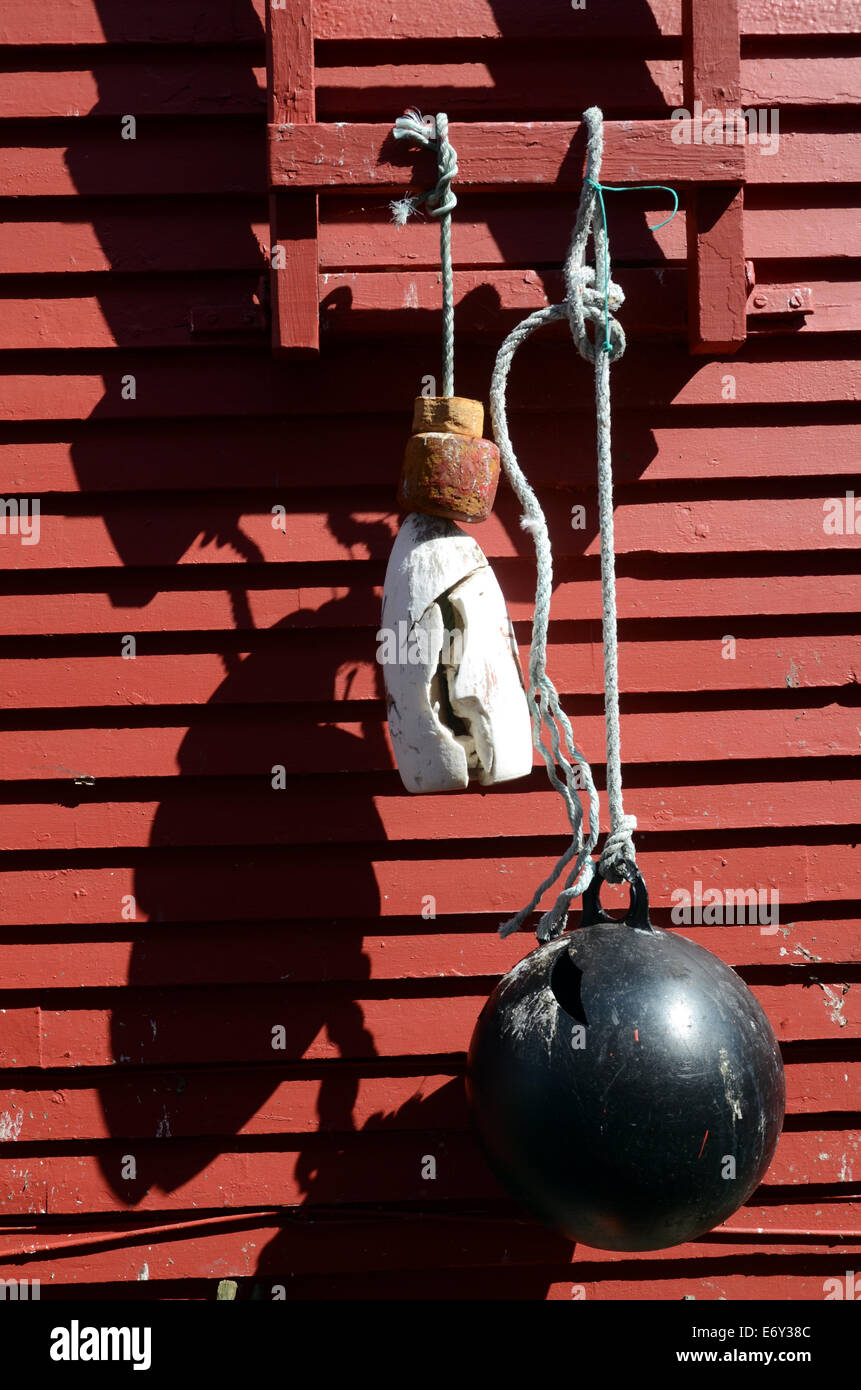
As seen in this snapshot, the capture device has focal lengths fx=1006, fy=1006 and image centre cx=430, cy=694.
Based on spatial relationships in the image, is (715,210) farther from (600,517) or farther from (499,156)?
(600,517)

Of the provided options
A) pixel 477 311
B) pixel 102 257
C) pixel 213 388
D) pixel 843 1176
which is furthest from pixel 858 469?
pixel 102 257

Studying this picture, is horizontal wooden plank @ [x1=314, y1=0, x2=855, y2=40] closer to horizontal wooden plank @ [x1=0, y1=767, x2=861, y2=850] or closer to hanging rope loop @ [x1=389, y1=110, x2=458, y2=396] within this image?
hanging rope loop @ [x1=389, y1=110, x2=458, y2=396]

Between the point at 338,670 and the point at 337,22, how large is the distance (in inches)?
67.5

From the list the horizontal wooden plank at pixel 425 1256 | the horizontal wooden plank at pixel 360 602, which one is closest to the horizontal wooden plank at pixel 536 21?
the horizontal wooden plank at pixel 360 602

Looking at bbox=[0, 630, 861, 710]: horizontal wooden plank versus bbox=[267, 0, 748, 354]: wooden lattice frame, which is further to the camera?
bbox=[0, 630, 861, 710]: horizontal wooden plank

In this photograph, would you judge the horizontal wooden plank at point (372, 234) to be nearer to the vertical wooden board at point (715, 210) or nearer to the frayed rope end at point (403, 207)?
the frayed rope end at point (403, 207)

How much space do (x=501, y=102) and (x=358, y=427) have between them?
0.94 meters

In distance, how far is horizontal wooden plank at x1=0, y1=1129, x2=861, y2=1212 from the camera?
2.71m

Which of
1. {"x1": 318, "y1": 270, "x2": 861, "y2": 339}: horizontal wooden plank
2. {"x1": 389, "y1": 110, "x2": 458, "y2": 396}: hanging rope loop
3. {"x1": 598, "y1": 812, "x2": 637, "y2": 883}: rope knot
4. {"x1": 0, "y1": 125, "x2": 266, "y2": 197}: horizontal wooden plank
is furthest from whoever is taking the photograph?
{"x1": 0, "y1": 125, "x2": 266, "y2": 197}: horizontal wooden plank

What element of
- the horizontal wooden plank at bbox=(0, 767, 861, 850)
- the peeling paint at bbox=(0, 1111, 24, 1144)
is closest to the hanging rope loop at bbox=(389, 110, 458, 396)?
the horizontal wooden plank at bbox=(0, 767, 861, 850)

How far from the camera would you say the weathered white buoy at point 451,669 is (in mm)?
2193

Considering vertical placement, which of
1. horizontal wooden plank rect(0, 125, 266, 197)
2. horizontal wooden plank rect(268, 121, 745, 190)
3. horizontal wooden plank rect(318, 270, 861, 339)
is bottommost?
horizontal wooden plank rect(318, 270, 861, 339)

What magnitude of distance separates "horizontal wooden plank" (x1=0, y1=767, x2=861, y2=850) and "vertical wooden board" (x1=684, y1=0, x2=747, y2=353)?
128 cm

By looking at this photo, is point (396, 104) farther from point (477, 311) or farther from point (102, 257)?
point (102, 257)
